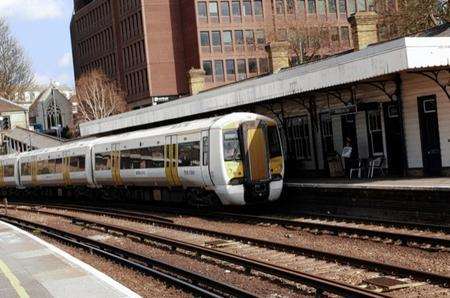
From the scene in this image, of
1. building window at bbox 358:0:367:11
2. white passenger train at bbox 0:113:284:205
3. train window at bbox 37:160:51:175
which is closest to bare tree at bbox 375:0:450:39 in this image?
white passenger train at bbox 0:113:284:205

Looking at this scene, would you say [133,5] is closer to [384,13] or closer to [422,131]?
[384,13]

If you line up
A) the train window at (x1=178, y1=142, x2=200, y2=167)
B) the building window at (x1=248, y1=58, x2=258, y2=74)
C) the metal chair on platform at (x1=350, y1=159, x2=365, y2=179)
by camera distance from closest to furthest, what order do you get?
the train window at (x1=178, y1=142, x2=200, y2=167)
the metal chair on platform at (x1=350, y1=159, x2=365, y2=179)
the building window at (x1=248, y1=58, x2=258, y2=74)

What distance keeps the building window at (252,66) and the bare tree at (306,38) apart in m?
13.8

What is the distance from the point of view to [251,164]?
20.0m

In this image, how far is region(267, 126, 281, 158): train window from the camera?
20719 mm

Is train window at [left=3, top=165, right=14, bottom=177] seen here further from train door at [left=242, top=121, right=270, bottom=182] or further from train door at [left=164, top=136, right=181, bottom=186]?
train door at [left=242, top=121, right=270, bottom=182]

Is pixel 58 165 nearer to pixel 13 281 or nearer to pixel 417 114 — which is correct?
pixel 417 114

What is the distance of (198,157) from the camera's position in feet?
68.2

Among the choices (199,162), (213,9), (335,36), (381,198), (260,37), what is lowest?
(381,198)

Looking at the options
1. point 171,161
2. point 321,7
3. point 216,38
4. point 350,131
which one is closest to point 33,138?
point 216,38

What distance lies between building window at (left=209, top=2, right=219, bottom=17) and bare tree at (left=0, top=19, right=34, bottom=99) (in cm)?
2449

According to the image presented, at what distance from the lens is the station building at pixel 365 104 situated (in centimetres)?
1784

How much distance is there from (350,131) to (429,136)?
3691 mm

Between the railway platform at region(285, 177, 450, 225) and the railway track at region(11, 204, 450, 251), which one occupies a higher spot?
the railway platform at region(285, 177, 450, 225)
